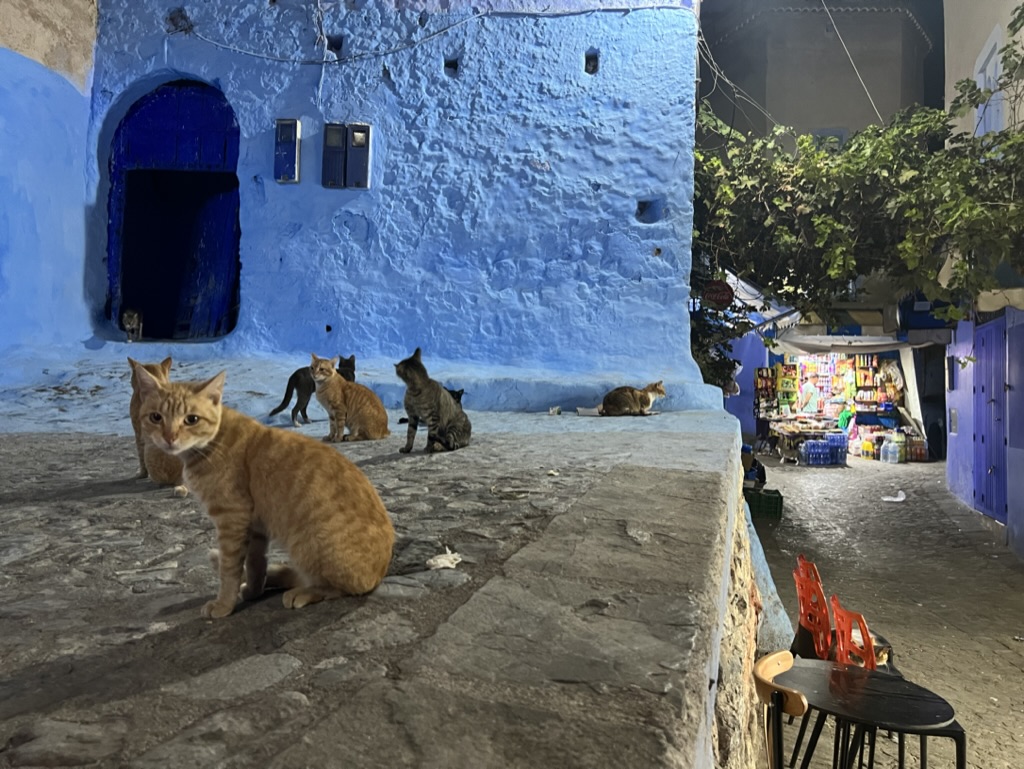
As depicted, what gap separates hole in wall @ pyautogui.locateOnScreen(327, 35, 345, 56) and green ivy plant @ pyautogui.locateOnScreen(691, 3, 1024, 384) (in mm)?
4437

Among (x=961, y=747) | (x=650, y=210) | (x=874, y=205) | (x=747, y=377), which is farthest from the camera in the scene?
(x=747, y=377)

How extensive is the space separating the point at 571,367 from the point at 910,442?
13.6 m

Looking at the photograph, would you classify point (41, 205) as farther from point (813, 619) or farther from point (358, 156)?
point (813, 619)

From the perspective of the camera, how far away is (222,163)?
8008 millimetres

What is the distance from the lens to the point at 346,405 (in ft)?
16.0

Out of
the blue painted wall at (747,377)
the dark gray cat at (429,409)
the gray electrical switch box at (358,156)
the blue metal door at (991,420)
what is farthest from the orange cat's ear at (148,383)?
the blue painted wall at (747,377)

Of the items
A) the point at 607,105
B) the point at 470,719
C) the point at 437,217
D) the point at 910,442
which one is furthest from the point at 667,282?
the point at 910,442

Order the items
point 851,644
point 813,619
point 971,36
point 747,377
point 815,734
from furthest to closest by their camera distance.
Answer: point 747,377 < point 971,36 < point 813,619 < point 851,644 < point 815,734

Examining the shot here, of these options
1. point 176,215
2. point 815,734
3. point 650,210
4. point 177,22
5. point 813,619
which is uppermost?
point 177,22

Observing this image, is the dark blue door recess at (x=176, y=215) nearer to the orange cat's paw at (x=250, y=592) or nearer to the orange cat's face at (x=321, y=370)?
the orange cat's face at (x=321, y=370)

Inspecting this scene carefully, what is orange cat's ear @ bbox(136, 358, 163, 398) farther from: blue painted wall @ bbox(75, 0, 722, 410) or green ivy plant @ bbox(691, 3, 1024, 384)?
green ivy plant @ bbox(691, 3, 1024, 384)

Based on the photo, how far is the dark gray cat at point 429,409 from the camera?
4.30 m

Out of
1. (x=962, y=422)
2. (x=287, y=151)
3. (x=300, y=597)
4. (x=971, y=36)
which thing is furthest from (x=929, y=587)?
(x=287, y=151)

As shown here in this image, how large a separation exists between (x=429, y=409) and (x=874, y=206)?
650 centimetres
